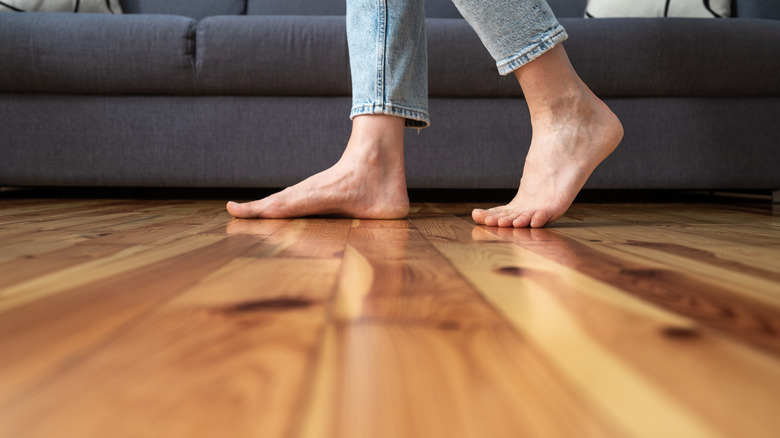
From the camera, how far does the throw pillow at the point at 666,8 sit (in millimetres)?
1885

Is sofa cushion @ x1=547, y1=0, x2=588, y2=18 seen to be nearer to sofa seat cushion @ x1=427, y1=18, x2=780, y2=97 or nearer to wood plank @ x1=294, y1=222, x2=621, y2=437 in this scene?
sofa seat cushion @ x1=427, y1=18, x2=780, y2=97

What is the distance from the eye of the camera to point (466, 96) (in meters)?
1.49

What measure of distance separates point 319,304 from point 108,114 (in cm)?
135

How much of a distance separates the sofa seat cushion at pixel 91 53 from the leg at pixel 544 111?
893 millimetres

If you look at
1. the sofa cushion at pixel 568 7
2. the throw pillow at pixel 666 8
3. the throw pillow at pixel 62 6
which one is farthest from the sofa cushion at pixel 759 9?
the throw pillow at pixel 62 6

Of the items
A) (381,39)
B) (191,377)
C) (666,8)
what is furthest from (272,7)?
(191,377)

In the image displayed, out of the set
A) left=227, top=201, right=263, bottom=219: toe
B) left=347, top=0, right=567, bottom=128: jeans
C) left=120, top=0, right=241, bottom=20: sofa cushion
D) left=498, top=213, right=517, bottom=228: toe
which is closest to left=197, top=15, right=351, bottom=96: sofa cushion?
left=347, top=0, right=567, bottom=128: jeans

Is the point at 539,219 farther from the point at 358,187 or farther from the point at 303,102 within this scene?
the point at 303,102

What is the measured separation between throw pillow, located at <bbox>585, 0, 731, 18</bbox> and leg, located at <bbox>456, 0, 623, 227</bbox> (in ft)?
3.95

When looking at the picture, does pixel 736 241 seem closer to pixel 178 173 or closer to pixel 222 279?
pixel 222 279

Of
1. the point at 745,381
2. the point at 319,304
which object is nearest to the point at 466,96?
the point at 319,304

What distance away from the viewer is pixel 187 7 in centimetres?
224

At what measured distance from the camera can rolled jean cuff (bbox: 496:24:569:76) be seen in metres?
0.83

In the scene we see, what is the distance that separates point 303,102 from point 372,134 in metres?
0.60
